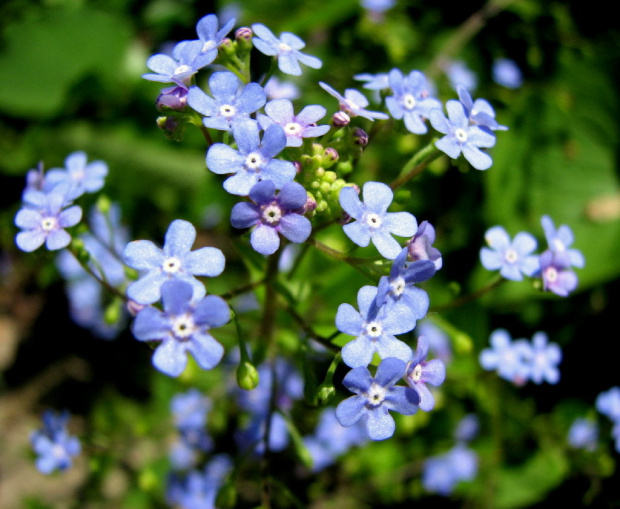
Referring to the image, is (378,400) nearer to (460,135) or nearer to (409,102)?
(460,135)

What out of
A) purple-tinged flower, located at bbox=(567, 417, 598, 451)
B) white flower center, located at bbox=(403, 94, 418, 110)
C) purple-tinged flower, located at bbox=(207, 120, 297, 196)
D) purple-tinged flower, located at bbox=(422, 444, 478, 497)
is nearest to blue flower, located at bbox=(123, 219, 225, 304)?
purple-tinged flower, located at bbox=(207, 120, 297, 196)

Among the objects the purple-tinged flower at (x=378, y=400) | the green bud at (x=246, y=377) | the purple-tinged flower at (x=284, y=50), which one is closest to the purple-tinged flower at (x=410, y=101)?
the purple-tinged flower at (x=284, y=50)

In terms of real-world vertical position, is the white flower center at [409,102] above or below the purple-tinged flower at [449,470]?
above

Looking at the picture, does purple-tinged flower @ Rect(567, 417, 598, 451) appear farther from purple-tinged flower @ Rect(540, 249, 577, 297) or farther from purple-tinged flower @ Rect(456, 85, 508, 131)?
purple-tinged flower @ Rect(456, 85, 508, 131)

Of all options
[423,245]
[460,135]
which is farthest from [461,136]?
[423,245]

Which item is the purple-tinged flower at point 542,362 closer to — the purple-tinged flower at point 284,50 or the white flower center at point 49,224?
the purple-tinged flower at point 284,50

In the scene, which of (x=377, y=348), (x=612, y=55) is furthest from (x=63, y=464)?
(x=612, y=55)
